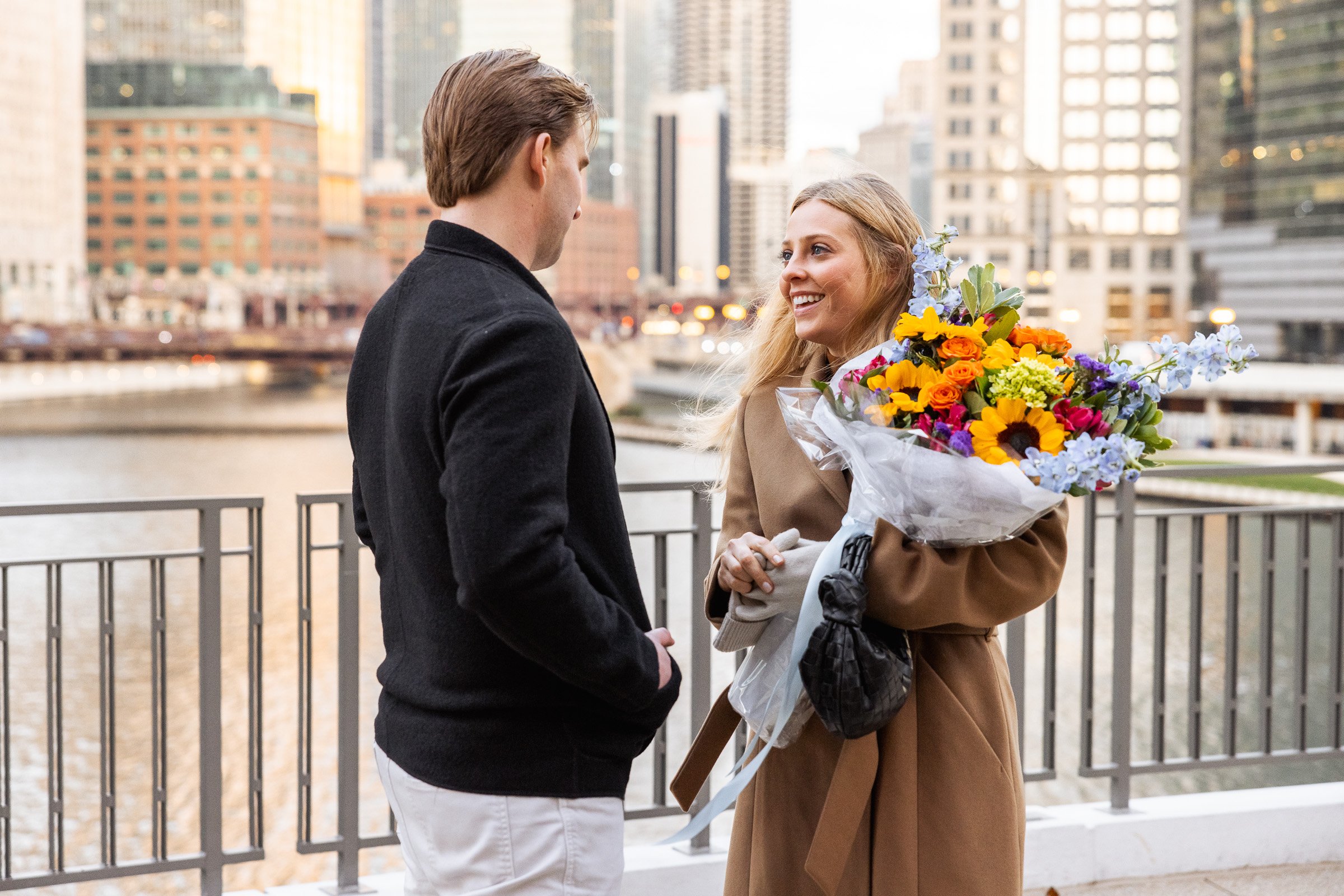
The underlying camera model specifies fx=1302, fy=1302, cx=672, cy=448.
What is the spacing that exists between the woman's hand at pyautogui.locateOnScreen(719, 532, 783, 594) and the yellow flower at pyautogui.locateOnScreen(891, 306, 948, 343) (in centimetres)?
36

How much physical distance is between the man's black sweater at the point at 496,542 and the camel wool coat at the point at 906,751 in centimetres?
42

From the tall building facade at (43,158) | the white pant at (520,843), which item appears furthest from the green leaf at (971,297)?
the tall building facade at (43,158)

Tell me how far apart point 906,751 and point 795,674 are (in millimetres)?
203

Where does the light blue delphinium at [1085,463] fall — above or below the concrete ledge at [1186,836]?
above

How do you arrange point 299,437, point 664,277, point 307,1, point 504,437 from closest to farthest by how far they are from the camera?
point 504,437 → point 299,437 → point 307,1 → point 664,277

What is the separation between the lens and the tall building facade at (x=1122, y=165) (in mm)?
87125

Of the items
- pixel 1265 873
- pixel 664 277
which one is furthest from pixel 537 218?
pixel 664 277

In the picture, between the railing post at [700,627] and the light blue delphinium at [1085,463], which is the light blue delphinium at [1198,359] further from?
the railing post at [700,627]

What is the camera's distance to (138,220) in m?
109

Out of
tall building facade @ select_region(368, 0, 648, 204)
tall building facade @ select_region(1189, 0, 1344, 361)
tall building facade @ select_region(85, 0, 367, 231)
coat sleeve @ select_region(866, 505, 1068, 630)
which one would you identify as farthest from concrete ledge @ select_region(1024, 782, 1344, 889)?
tall building facade @ select_region(85, 0, 367, 231)

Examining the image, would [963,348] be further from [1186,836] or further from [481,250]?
[1186,836]

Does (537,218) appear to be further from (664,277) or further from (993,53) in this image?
(664,277)

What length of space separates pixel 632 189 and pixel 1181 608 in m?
116

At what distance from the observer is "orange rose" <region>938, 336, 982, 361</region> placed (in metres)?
1.75
